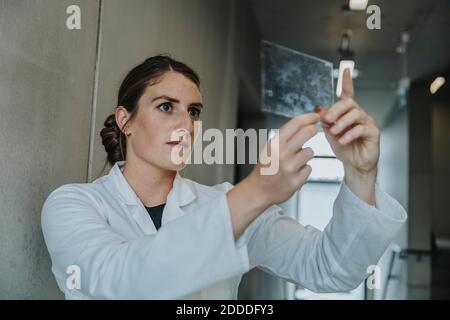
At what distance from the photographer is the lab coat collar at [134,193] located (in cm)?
61

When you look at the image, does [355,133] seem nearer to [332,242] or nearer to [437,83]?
[332,242]

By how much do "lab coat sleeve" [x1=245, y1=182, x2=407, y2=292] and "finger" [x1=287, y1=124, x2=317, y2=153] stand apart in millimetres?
177

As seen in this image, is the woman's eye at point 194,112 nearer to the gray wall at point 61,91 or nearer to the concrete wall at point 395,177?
the gray wall at point 61,91

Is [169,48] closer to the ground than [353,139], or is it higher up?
higher up

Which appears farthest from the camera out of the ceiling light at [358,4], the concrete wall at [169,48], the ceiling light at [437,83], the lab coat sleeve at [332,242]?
the ceiling light at [437,83]

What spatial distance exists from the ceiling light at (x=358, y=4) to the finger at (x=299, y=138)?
48 cm

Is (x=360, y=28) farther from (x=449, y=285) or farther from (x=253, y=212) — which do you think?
(x=449, y=285)

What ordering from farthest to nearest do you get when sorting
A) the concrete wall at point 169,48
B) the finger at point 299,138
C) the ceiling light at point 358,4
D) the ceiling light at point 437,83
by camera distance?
the ceiling light at point 437,83 → the ceiling light at point 358,4 → the concrete wall at point 169,48 → the finger at point 299,138

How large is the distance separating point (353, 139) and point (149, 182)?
0.27 m

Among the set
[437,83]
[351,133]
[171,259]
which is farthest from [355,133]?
[437,83]

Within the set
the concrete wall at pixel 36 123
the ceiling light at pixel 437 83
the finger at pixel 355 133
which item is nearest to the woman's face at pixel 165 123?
the concrete wall at pixel 36 123

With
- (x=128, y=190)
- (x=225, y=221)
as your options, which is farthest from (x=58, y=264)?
(x=225, y=221)

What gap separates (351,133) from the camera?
0.48m
